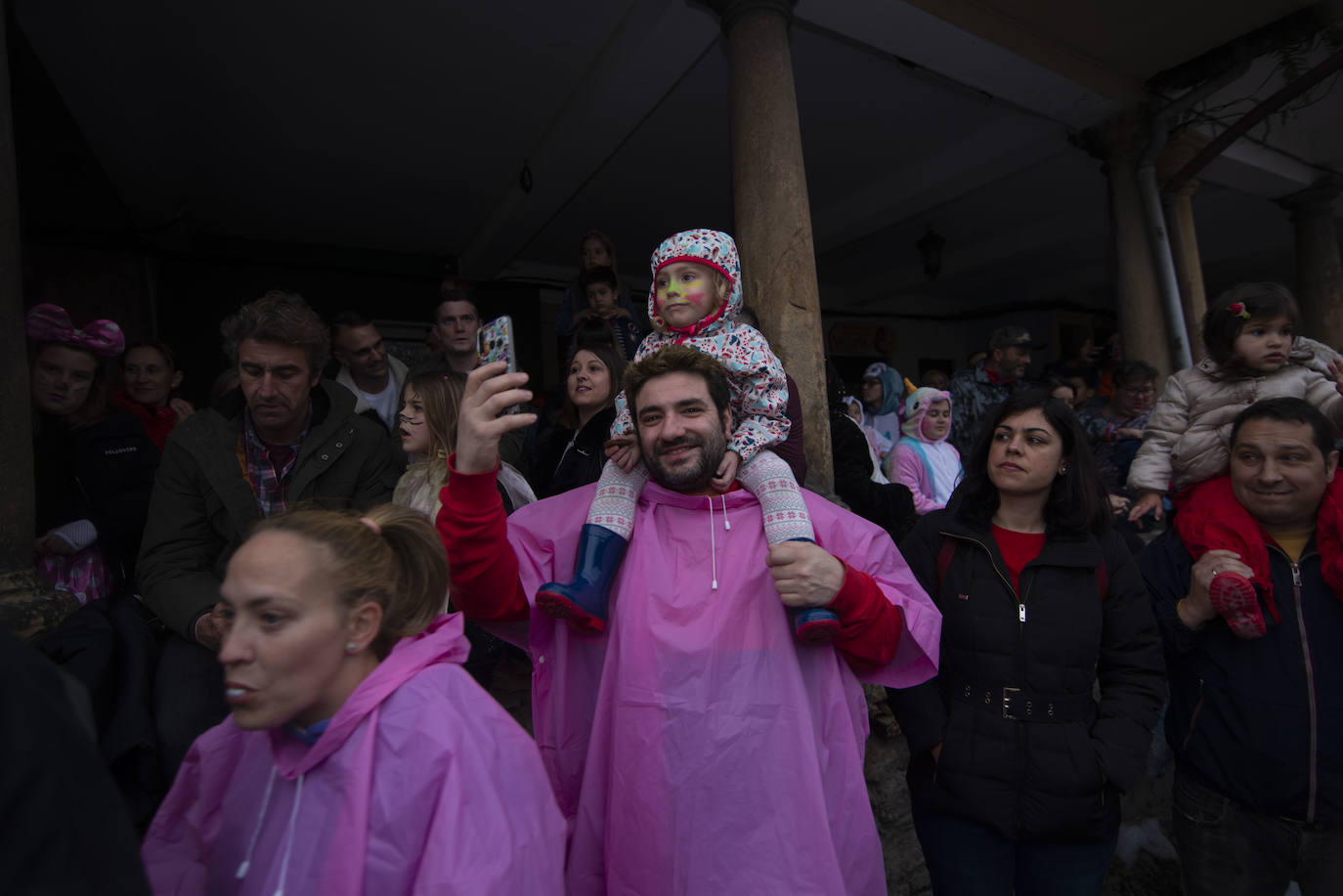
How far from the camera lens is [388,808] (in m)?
1.09

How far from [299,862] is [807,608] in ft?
3.80

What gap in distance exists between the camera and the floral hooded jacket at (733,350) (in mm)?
2186

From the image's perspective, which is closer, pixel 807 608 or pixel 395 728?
pixel 395 728

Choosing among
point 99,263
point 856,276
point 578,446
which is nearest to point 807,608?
point 578,446

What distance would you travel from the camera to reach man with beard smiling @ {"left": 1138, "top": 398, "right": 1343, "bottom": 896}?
1.88m

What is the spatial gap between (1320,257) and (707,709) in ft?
31.9

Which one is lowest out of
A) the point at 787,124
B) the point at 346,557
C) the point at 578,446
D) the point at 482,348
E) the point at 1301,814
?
the point at 1301,814

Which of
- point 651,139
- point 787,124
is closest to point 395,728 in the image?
point 787,124

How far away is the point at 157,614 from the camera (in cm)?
194

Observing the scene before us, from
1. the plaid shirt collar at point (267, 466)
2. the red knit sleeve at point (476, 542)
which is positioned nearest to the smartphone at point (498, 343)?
the red knit sleeve at point (476, 542)

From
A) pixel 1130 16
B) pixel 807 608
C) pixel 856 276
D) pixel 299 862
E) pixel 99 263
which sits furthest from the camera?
pixel 856 276

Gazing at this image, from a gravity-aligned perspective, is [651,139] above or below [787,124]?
above

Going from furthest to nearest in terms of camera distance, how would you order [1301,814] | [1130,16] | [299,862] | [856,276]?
[856,276]
[1130,16]
[1301,814]
[299,862]

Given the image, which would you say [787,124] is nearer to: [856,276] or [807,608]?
[807,608]
